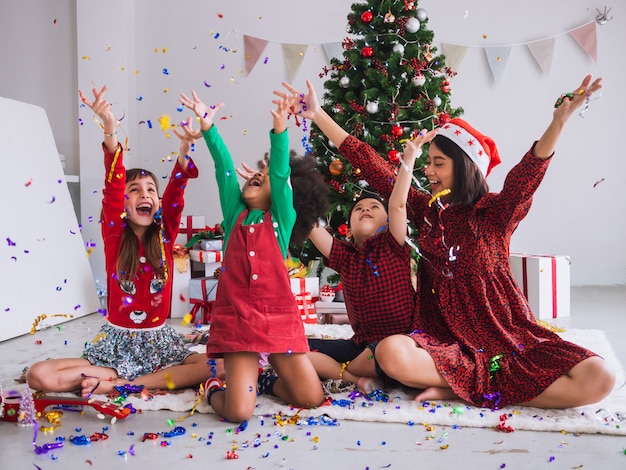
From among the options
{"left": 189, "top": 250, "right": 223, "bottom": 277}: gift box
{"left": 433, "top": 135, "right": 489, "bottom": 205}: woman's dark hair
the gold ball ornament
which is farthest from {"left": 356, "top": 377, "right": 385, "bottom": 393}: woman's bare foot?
{"left": 189, "top": 250, "right": 223, "bottom": 277}: gift box

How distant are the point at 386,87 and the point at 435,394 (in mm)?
1924

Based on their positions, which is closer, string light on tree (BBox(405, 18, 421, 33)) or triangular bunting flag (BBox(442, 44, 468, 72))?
string light on tree (BBox(405, 18, 421, 33))

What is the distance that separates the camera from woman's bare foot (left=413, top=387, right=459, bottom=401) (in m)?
1.84

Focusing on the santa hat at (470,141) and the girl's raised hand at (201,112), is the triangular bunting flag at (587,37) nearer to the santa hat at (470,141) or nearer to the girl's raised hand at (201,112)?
the santa hat at (470,141)

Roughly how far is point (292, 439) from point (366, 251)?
0.74m

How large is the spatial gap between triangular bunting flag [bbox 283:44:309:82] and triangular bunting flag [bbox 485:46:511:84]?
1.25m

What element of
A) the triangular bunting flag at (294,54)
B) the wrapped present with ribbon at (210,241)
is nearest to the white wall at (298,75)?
the triangular bunting flag at (294,54)

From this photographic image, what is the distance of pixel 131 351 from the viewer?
2.03 metres

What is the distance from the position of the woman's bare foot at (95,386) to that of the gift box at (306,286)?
1396 millimetres

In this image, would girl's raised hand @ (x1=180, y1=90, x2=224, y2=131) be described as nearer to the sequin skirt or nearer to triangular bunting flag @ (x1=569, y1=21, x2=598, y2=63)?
the sequin skirt

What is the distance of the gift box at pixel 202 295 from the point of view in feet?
10.8

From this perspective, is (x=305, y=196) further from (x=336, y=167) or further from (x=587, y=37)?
(x=587, y=37)

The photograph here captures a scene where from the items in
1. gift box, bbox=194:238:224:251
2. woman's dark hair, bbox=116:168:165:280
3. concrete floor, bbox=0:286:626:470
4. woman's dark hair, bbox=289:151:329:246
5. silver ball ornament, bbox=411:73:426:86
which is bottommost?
concrete floor, bbox=0:286:626:470

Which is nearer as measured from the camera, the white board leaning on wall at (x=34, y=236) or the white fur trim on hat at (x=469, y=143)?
the white fur trim on hat at (x=469, y=143)
